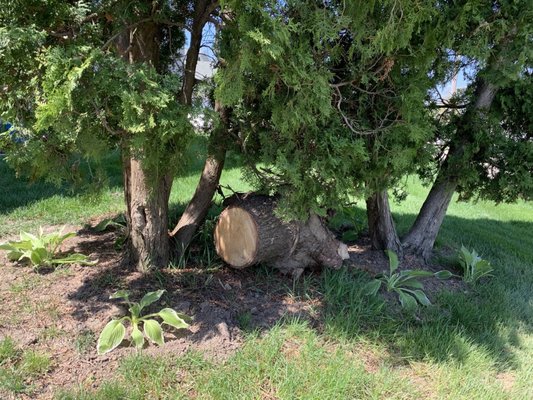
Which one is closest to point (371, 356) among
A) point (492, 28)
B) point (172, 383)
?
point (172, 383)

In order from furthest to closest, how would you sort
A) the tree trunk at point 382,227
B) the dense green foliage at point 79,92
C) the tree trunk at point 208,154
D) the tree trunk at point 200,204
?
the tree trunk at point 382,227 → the tree trunk at point 200,204 → the tree trunk at point 208,154 → the dense green foliage at point 79,92

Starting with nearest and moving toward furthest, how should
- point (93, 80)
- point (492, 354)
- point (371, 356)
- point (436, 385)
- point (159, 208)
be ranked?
point (93, 80)
point (436, 385)
point (371, 356)
point (492, 354)
point (159, 208)

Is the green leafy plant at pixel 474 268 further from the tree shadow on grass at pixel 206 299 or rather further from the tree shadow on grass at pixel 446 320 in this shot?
the tree shadow on grass at pixel 206 299

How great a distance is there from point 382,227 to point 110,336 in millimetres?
2879

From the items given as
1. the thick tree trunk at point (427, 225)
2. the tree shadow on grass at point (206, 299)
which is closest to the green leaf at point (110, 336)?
the tree shadow on grass at point (206, 299)

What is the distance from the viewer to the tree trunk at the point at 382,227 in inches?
181

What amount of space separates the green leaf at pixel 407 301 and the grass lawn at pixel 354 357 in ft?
0.27

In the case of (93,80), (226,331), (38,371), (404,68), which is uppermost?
(404,68)

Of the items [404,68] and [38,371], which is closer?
[38,371]

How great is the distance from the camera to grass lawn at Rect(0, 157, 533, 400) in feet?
8.63

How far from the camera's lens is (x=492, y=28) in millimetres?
3250

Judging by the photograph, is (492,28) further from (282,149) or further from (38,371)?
(38,371)

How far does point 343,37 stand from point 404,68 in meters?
0.50

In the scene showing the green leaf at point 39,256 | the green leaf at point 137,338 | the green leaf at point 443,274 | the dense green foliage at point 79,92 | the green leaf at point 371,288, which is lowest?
the green leaf at point 137,338
